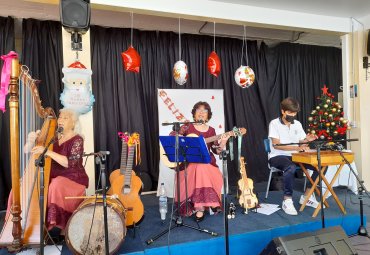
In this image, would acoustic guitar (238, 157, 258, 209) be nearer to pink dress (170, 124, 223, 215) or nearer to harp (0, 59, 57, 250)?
pink dress (170, 124, 223, 215)

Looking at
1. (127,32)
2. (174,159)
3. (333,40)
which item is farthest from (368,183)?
(127,32)

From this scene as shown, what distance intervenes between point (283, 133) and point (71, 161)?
2.38m

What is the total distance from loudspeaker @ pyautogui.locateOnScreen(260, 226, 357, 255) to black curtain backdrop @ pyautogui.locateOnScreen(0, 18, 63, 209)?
351 cm

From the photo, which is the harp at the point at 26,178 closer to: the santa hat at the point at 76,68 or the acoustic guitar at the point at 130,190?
the acoustic guitar at the point at 130,190

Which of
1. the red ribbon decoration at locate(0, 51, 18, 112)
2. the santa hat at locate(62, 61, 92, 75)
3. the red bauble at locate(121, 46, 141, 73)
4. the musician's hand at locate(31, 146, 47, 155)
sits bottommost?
the musician's hand at locate(31, 146, 47, 155)

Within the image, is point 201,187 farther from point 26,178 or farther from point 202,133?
point 26,178

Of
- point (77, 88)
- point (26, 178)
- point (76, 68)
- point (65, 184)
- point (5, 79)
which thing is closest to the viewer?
point (5, 79)

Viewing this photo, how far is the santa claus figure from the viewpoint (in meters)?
3.20

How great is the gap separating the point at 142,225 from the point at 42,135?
130cm

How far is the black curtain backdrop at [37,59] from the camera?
13.0 feet

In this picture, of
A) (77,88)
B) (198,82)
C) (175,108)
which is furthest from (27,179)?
(198,82)

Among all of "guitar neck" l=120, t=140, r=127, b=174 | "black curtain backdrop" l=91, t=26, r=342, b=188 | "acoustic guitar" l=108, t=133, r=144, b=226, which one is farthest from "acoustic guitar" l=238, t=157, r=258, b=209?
"black curtain backdrop" l=91, t=26, r=342, b=188

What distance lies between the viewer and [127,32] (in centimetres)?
457

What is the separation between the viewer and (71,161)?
2.62 meters
